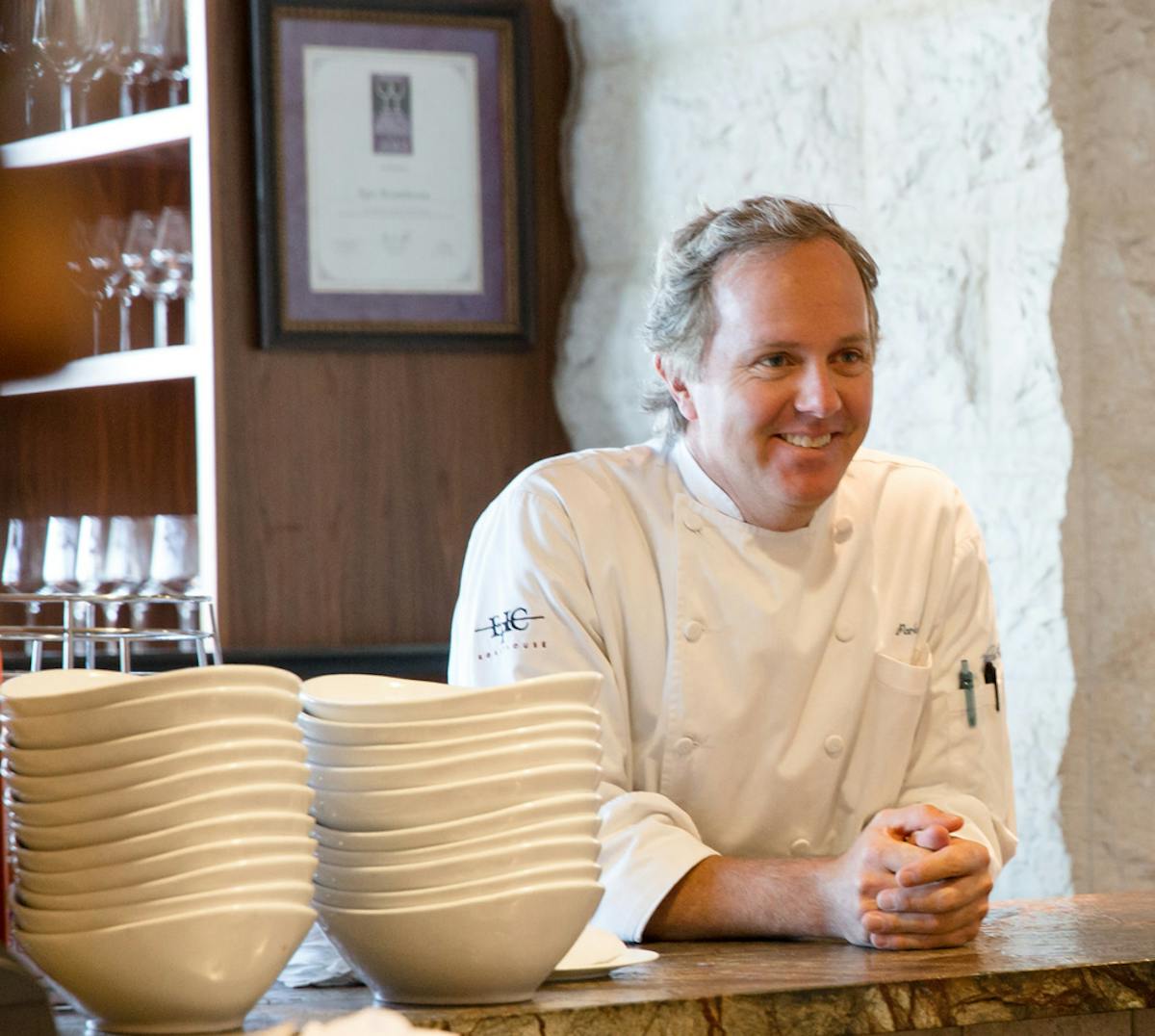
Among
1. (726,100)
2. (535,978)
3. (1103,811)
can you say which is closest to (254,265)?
(726,100)

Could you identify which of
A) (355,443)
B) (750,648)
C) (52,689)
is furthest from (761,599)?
(355,443)

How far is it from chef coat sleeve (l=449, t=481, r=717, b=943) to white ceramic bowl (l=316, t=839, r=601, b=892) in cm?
55

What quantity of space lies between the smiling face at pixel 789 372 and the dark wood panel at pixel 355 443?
1472 mm

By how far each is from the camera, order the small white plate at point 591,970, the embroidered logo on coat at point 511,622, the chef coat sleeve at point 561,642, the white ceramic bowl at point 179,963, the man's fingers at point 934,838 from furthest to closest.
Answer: the embroidered logo on coat at point 511,622 < the chef coat sleeve at point 561,642 < the man's fingers at point 934,838 < the small white plate at point 591,970 < the white ceramic bowl at point 179,963

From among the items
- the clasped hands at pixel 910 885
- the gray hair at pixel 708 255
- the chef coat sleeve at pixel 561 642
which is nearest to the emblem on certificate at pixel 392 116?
the gray hair at pixel 708 255

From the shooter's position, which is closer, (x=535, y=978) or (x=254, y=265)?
(x=535, y=978)

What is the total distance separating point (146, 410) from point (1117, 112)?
5.92 feet

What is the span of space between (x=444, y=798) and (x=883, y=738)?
3.14 ft

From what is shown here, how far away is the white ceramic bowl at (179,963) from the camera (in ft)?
3.78

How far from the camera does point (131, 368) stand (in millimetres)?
3359

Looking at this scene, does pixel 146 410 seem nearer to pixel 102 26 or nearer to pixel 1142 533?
pixel 102 26

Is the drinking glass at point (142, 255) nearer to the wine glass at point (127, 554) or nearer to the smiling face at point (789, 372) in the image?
the wine glass at point (127, 554)

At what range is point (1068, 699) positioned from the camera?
2654mm

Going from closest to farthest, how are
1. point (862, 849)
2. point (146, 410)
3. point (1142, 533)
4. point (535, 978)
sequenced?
point (535, 978) → point (862, 849) → point (1142, 533) → point (146, 410)
